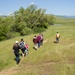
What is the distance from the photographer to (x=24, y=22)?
209 feet

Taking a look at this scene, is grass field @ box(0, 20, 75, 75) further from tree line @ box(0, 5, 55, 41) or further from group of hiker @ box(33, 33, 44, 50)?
tree line @ box(0, 5, 55, 41)

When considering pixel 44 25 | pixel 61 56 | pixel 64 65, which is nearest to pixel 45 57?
pixel 61 56

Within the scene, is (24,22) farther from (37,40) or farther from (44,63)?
(44,63)

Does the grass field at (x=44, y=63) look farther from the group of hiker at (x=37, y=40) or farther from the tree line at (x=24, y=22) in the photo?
the tree line at (x=24, y=22)

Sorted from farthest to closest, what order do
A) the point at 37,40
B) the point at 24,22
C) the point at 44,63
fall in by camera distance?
1. the point at 24,22
2. the point at 37,40
3. the point at 44,63

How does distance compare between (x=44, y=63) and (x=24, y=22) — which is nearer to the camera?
(x=44, y=63)

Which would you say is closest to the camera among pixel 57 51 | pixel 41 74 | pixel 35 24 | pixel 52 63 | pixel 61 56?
pixel 41 74

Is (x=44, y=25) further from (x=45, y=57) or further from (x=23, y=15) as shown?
(x=45, y=57)

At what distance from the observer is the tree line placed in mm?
60591

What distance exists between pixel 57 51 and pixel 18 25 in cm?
3832

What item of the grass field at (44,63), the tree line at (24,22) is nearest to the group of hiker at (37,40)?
Result: the grass field at (44,63)

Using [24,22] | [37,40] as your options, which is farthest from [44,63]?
[24,22]

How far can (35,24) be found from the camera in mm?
67375

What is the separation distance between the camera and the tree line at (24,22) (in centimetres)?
6059
